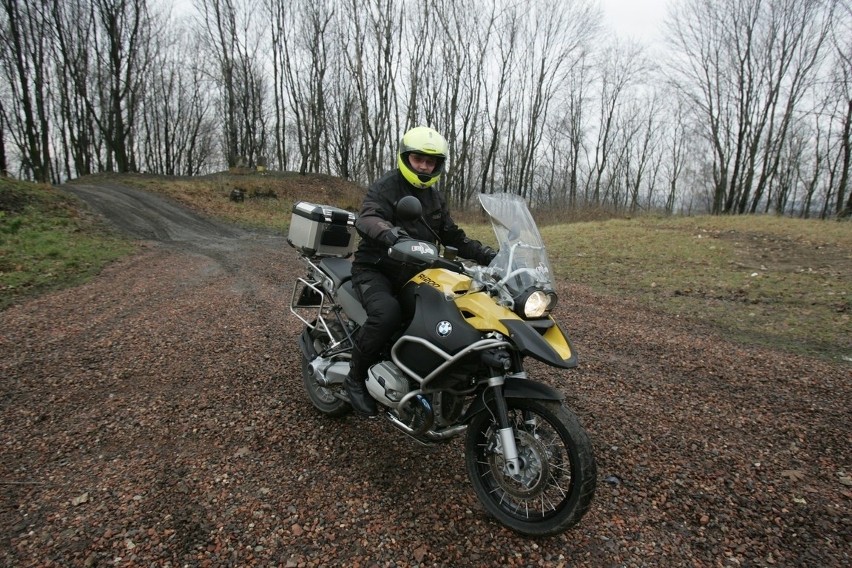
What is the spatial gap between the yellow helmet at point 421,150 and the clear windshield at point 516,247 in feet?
1.67

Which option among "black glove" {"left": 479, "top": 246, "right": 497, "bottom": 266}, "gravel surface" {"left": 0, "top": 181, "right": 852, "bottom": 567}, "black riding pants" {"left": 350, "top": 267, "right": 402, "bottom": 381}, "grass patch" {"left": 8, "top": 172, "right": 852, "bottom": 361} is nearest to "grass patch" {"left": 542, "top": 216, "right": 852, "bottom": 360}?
"grass patch" {"left": 8, "top": 172, "right": 852, "bottom": 361}

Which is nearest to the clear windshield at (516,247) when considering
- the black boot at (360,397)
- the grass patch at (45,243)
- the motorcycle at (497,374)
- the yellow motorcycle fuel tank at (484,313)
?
the motorcycle at (497,374)

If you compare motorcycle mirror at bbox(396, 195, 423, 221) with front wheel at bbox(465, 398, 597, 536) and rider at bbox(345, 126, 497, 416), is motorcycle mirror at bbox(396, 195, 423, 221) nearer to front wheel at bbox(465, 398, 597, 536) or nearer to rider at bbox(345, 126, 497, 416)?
rider at bbox(345, 126, 497, 416)

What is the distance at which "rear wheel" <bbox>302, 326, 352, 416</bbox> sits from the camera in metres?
3.62

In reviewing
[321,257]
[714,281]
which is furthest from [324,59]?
[321,257]

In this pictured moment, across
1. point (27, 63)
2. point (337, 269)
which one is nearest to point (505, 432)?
point (337, 269)

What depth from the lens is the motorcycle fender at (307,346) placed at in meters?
3.91

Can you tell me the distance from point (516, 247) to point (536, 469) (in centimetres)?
118

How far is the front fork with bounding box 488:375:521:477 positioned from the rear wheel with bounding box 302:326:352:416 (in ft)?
4.92

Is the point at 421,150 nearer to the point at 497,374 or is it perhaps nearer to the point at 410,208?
the point at 410,208

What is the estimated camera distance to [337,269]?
12.6 ft

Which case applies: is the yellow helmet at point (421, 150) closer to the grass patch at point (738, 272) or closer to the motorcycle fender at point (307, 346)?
the motorcycle fender at point (307, 346)

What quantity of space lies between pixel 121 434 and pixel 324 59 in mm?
31951

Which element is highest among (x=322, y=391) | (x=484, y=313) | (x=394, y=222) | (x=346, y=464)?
(x=394, y=222)
